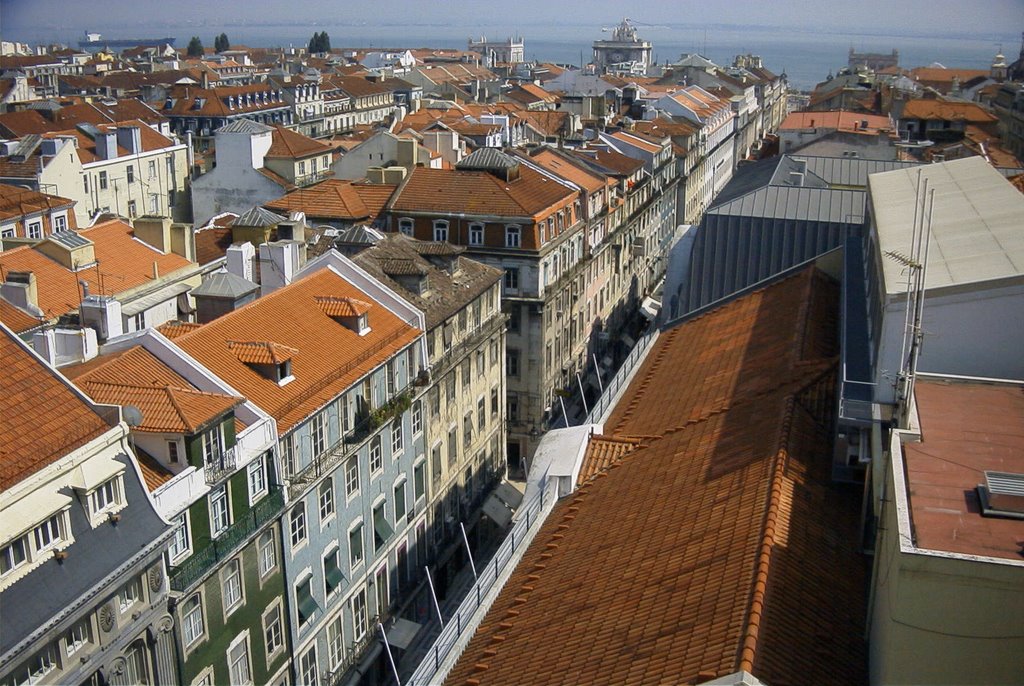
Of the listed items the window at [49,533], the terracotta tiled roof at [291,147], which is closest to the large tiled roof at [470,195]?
the terracotta tiled roof at [291,147]

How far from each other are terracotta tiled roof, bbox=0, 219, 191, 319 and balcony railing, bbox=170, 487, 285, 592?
13.9 m

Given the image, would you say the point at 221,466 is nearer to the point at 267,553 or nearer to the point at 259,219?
the point at 267,553

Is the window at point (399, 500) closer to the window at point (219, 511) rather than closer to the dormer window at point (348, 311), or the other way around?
the dormer window at point (348, 311)

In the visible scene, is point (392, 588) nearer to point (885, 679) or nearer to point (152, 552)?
point (152, 552)

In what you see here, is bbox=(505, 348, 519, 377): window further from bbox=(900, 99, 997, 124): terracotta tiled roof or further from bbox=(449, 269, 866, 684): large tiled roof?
bbox=(900, 99, 997, 124): terracotta tiled roof

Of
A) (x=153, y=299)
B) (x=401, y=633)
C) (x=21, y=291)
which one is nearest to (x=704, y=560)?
(x=401, y=633)

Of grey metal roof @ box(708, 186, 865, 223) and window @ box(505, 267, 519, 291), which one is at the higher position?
grey metal roof @ box(708, 186, 865, 223)

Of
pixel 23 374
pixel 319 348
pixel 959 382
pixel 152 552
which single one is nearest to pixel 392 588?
pixel 319 348

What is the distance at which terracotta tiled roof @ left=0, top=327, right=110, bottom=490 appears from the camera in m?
18.1

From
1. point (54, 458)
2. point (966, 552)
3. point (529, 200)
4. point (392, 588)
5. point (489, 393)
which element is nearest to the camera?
point (966, 552)

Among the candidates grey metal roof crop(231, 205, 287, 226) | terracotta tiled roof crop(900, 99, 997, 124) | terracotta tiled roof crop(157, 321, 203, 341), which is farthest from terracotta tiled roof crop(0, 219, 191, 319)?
terracotta tiled roof crop(900, 99, 997, 124)

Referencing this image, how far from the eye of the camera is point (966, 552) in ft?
44.2

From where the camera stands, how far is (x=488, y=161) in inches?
1882

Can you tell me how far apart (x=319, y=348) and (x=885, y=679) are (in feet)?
58.8
